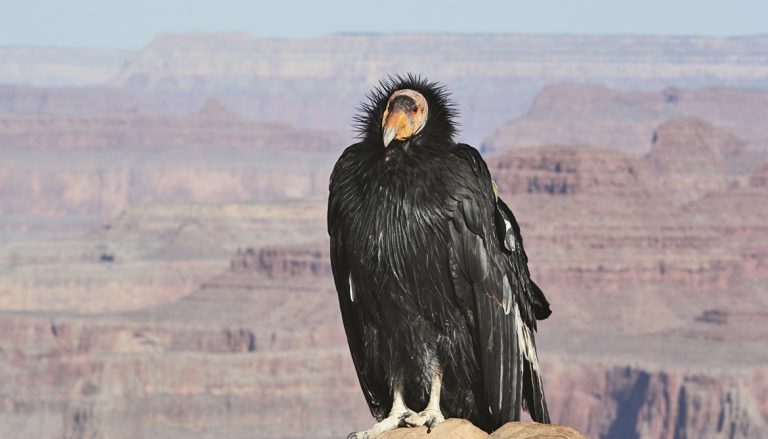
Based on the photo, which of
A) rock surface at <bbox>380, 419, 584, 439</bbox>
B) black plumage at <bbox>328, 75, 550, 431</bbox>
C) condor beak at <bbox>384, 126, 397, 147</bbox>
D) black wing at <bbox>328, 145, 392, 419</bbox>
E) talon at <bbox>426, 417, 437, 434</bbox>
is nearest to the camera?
rock surface at <bbox>380, 419, 584, 439</bbox>

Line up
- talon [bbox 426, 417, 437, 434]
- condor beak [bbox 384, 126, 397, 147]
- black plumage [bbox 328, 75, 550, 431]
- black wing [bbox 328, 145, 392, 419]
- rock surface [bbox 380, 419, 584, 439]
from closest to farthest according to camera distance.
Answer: rock surface [bbox 380, 419, 584, 439]
condor beak [bbox 384, 126, 397, 147]
talon [bbox 426, 417, 437, 434]
black plumage [bbox 328, 75, 550, 431]
black wing [bbox 328, 145, 392, 419]

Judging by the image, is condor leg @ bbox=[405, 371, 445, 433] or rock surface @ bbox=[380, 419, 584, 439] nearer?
rock surface @ bbox=[380, 419, 584, 439]

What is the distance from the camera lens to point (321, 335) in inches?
6344

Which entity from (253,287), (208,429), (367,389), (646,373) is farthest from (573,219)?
(367,389)

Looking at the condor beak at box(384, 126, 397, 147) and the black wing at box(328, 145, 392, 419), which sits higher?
the condor beak at box(384, 126, 397, 147)

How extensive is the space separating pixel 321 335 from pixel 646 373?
27.0m

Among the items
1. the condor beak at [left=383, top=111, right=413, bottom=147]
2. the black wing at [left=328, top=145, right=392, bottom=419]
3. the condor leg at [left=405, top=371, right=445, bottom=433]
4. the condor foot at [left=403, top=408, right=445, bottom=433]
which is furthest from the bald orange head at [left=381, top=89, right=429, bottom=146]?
the condor foot at [left=403, top=408, right=445, bottom=433]

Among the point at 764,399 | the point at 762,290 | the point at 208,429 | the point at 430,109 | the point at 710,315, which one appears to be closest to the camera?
the point at 430,109

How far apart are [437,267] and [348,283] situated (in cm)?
76

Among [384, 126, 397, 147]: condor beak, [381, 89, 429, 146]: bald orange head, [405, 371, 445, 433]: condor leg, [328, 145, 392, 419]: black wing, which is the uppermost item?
[381, 89, 429, 146]: bald orange head

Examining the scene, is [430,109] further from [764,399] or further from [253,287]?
[253,287]

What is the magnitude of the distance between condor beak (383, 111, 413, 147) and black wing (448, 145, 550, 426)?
1.43ft

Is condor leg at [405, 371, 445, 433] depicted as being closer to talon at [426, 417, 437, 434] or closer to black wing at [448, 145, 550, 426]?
talon at [426, 417, 437, 434]

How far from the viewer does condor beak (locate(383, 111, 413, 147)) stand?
13.8 metres
